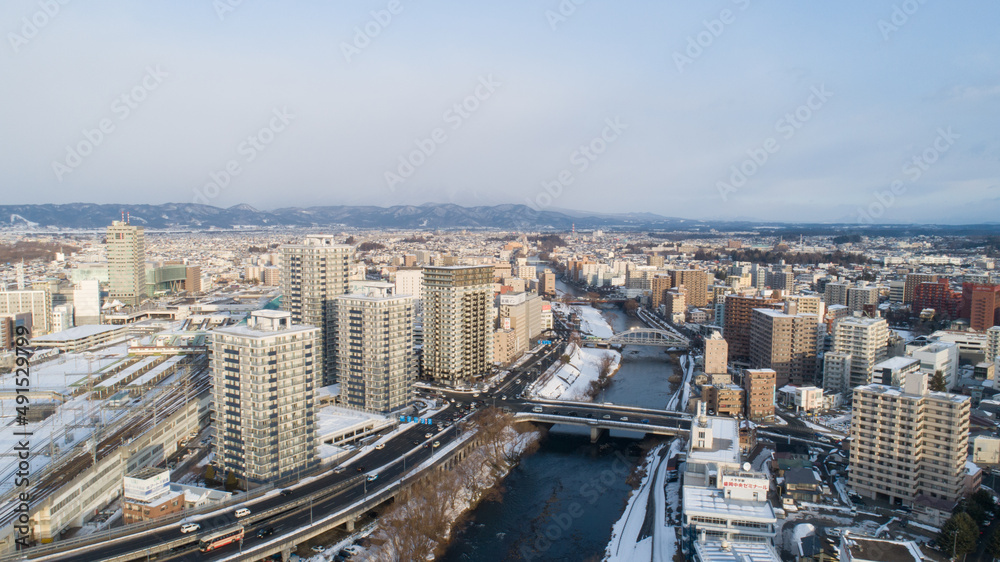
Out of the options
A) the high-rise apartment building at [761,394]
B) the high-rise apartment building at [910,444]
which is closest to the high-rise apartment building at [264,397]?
the high-rise apartment building at [910,444]

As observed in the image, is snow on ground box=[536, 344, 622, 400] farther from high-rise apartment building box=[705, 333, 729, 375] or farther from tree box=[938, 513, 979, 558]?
tree box=[938, 513, 979, 558]

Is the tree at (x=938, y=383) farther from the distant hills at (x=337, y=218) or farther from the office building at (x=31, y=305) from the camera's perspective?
the distant hills at (x=337, y=218)

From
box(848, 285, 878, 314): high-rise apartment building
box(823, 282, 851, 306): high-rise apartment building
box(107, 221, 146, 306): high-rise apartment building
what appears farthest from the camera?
box(823, 282, 851, 306): high-rise apartment building

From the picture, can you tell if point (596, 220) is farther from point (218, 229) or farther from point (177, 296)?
point (177, 296)

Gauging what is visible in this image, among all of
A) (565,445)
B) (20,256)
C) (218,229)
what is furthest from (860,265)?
(218,229)

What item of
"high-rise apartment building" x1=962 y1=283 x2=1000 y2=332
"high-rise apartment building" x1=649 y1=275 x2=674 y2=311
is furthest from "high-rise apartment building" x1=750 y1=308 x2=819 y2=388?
"high-rise apartment building" x1=649 y1=275 x2=674 y2=311

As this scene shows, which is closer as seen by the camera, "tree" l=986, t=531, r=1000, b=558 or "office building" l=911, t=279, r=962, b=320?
"tree" l=986, t=531, r=1000, b=558
